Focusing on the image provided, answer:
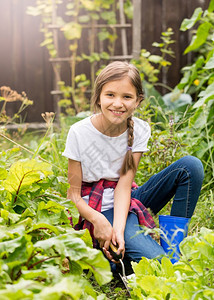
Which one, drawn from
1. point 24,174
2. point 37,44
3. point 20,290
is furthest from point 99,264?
point 37,44

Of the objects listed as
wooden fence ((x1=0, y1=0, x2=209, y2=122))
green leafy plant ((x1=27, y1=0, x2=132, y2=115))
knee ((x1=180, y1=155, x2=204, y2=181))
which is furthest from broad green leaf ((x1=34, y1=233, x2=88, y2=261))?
wooden fence ((x1=0, y1=0, x2=209, y2=122))

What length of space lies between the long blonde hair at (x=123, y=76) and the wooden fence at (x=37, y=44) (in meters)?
3.06

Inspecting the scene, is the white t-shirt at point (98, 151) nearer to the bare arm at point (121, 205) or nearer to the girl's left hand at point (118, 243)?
the bare arm at point (121, 205)

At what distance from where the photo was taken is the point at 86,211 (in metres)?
1.88

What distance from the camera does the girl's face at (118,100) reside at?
1.91m

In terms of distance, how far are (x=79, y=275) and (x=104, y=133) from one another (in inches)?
38.6

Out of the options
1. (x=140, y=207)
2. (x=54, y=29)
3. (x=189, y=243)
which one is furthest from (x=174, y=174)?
(x=54, y=29)

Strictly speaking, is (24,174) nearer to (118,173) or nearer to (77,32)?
(118,173)

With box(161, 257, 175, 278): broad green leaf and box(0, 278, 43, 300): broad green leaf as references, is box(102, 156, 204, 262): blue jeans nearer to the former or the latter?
box(161, 257, 175, 278): broad green leaf

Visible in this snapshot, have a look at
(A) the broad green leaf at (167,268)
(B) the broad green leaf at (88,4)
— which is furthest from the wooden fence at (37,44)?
(A) the broad green leaf at (167,268)

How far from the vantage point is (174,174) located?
2.03 meters

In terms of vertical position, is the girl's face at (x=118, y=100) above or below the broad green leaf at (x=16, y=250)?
above

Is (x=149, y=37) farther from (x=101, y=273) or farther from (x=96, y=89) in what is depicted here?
(x=101, y=273)

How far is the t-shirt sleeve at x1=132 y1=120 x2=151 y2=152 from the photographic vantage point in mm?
2080
